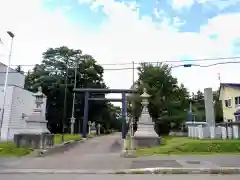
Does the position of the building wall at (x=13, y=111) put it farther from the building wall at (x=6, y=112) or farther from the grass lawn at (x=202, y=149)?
the grass lawn at (x=202, y=149)

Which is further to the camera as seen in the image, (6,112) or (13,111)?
(13,111)

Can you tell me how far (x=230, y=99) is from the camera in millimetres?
38156

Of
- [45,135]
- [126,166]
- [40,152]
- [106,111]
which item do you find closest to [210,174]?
[126,166]

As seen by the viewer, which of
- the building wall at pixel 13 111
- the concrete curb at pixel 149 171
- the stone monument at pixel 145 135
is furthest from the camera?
the building wall at pixel 13 111

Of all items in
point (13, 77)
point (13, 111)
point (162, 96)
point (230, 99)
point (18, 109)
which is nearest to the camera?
point (13, 111)

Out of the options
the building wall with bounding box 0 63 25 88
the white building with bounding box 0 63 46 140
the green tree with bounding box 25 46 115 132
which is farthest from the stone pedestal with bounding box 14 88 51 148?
the green tree with bounding box 25 46 115 132

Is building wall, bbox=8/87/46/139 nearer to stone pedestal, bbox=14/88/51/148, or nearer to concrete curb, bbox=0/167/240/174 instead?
stone pedestal, bbox=14/88/51/148

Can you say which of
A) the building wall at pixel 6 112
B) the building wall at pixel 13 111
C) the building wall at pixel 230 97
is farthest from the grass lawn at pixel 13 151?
the building wall at pixel 230 97

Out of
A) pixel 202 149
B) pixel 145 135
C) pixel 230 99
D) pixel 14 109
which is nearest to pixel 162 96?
pixel 230 99

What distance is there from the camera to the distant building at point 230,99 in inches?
1438

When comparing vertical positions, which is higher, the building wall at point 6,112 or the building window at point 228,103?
the building window at point 228,103

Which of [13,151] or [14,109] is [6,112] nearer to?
[14,109]

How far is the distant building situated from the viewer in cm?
3653

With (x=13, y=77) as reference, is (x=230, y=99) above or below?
below
